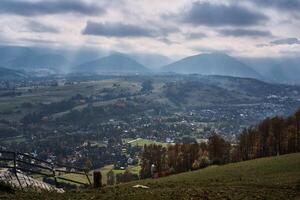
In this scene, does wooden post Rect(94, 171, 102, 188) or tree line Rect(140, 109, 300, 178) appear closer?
wooden post Rect(94, 171, 102, 188)

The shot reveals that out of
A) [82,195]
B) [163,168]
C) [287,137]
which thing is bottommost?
[163,168]

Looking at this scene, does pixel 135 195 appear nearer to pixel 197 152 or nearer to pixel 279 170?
pixel 279 170

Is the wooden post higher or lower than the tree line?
higher

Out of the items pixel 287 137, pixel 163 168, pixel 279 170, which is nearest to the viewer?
pixel 279 170

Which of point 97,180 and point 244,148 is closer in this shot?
point 97,180

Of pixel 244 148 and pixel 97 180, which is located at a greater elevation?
pixel 97 180

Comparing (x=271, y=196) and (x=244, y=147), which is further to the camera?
(x=244, y=147)

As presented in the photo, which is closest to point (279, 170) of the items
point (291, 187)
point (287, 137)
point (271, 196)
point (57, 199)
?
point (291, 187)

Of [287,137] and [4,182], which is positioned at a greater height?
[4,182]
